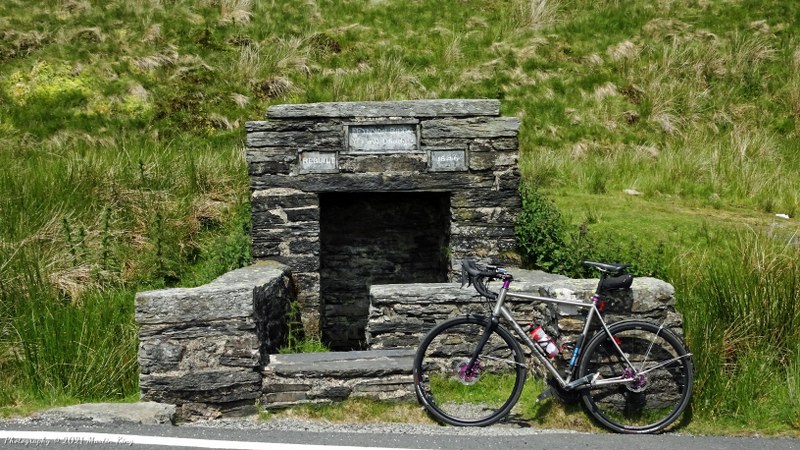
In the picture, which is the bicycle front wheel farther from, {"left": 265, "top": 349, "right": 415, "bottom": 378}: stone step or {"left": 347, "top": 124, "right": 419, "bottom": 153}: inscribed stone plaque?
{"left": 347, "top": 124, "right": 419, "bottom": 153}: inscribed stone plaque

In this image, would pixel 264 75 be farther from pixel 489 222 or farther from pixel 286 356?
pixel 286 356

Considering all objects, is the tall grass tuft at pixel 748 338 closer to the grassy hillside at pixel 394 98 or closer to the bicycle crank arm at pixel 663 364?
the grassy hillside at pixel 394 98

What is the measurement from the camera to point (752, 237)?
911cm

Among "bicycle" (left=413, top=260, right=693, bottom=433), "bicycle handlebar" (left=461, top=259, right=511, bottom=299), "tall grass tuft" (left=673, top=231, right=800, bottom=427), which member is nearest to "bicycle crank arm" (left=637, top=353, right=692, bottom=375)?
"bicycle" (left=413, top=260, right=693, bottom=433)

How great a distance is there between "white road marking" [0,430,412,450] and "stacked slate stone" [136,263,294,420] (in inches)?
40.5

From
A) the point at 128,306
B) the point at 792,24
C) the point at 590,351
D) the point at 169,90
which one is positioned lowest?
the point at 128,306

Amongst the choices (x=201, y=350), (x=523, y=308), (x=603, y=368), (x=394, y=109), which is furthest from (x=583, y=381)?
(x=394, y=109)

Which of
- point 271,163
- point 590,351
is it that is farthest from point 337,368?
point 271,163

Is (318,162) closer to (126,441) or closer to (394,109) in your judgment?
(394,109)

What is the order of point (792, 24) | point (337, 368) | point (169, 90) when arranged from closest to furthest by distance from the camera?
point (337, 368) < point (169, 90) < point (792, 24)

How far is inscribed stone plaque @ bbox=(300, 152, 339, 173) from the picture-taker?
28.7ft

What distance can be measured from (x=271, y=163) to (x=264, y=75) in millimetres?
8906

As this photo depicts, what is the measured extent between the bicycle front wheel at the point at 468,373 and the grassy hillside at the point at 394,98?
1.35 metres

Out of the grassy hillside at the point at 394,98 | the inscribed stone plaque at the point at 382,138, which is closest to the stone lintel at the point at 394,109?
the inscribed stone plaque at the point at 382,138
